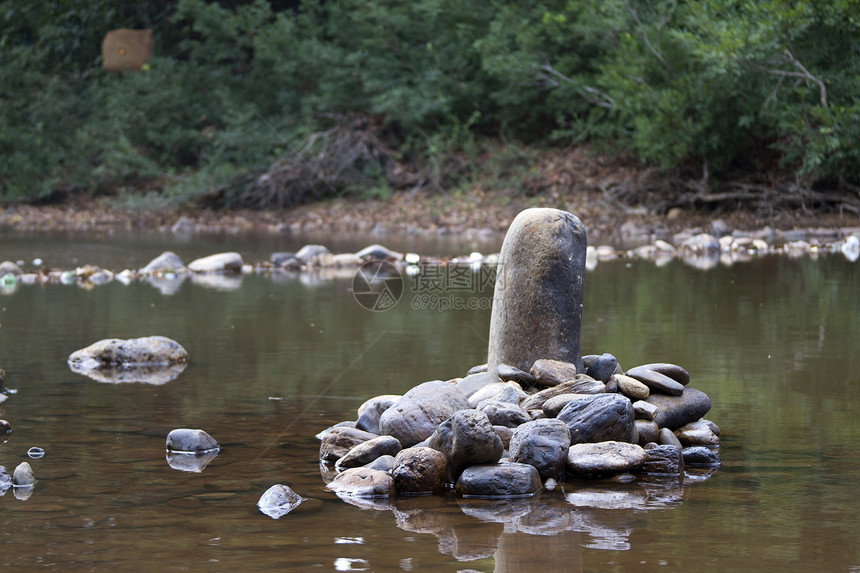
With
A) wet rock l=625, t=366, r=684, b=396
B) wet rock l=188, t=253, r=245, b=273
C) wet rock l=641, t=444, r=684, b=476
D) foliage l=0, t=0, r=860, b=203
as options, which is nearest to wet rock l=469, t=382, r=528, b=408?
wet rock l=625, t=366, r=684, b=396

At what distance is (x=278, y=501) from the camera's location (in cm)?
468

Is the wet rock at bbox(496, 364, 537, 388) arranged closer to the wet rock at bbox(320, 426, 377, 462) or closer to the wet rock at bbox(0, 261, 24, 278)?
the wet rock at bbox(320, 426, 377, 462)

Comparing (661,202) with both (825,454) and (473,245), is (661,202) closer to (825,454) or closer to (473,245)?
(473,245)

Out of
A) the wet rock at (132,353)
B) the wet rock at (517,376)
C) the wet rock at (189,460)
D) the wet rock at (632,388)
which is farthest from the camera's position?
the wet rock at (132,353)

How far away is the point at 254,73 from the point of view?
31.7 meters

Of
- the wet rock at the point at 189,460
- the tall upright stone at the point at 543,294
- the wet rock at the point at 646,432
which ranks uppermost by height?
the tall upright stone at the point at 543,294

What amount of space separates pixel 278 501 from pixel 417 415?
1.26 m

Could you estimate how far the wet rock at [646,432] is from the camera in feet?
18.8

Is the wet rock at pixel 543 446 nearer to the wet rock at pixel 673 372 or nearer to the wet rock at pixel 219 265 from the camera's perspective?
the wet rock at pixel 673 372

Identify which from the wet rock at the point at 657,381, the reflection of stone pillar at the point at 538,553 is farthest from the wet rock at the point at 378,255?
the reflection of stone pillar at the point at 538,553

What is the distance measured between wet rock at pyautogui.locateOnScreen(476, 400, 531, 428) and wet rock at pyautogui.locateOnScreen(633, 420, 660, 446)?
64 centimetres

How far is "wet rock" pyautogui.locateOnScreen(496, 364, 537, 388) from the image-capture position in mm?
6496

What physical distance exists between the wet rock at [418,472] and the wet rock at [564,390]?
1106mm

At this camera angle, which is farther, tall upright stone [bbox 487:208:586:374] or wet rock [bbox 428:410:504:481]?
tall upright stone [bbox 487:208:586:374]
